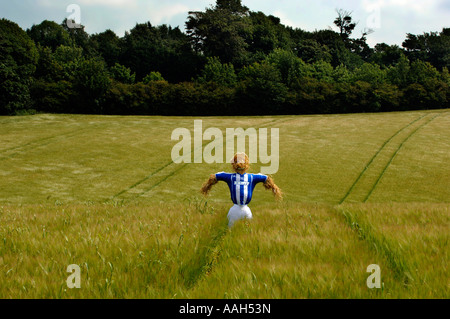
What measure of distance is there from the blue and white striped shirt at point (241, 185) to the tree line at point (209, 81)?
4633 cm

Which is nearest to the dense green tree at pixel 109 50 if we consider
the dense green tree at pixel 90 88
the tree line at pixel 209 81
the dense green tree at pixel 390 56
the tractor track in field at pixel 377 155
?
the tree line at pixel 209 81

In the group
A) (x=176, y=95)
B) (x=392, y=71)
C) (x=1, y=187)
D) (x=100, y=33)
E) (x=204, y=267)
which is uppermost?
(x=100, y=33)

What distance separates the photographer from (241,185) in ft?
21.0

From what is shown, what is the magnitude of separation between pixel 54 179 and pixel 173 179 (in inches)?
291

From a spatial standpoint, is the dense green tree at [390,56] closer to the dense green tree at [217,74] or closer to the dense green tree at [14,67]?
the dense green tree at [217,74]

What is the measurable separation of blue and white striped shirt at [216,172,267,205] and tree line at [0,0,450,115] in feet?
152

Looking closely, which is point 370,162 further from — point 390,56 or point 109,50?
point 390,56

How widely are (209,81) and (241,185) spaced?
58120mm

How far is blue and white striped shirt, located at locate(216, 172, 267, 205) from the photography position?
Result: 629 cm

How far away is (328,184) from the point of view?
70.3 ft

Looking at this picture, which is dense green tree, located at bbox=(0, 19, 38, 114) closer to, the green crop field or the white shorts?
the green crop field

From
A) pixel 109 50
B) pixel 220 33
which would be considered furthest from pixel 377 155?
pixel 109 50

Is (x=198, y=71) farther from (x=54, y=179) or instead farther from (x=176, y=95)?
(x=54, y=179)
